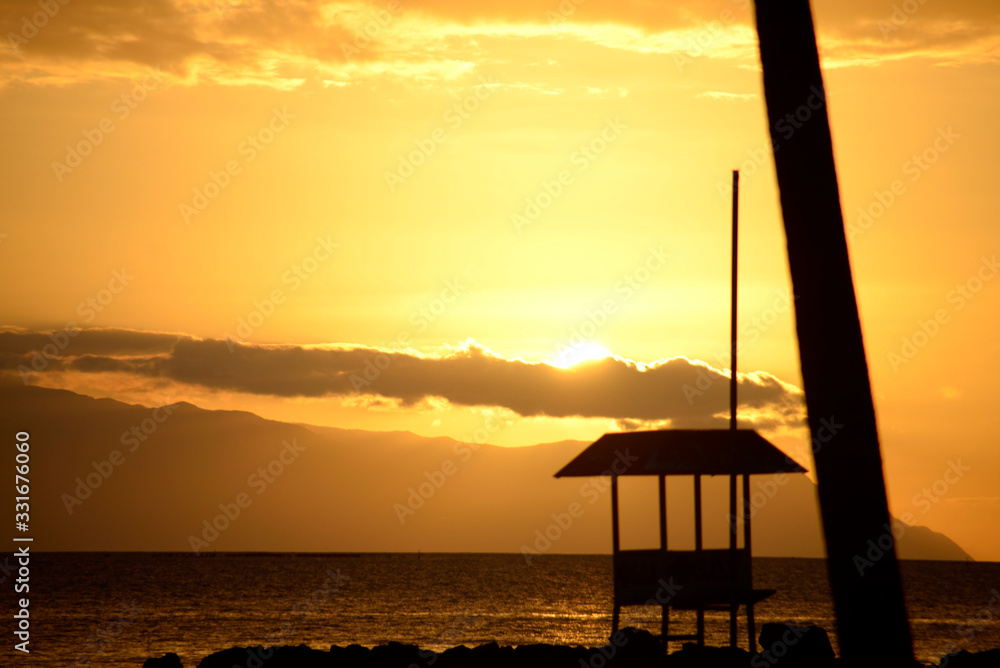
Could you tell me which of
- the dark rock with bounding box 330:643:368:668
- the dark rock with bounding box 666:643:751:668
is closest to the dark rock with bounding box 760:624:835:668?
the dark rock with bounding box 666:643:751:668

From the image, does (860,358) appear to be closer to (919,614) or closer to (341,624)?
(341,624)

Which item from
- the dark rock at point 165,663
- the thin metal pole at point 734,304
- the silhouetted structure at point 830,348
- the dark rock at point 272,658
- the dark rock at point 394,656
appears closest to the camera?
the silhouetted structure at point 830,348

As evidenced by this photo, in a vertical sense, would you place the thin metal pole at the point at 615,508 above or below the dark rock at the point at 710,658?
above

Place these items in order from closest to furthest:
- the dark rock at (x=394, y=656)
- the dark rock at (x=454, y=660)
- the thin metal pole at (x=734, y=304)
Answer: the thin metal pole at (x=734, y=304)
the dark rock at (x=454, y=660)
the dark rock at (x=394, y=656)

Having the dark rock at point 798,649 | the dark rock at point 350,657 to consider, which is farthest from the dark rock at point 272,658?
the dark rock at point 798,649

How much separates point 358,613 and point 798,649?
2094 inches

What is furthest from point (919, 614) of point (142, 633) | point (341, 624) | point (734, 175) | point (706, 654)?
point (734, 175)

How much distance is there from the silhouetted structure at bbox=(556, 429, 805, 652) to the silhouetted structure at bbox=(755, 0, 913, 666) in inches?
629

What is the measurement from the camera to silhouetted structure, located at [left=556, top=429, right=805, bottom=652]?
19.7 metres

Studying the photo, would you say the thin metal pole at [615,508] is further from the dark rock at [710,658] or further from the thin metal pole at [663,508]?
the dark rock at [710,658]

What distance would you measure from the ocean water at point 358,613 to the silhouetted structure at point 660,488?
95.1 ft

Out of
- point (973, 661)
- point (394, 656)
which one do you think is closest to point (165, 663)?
point (394, 656)

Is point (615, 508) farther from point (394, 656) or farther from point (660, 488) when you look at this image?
point (394, 656)

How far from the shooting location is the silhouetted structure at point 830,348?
3.55 metres
